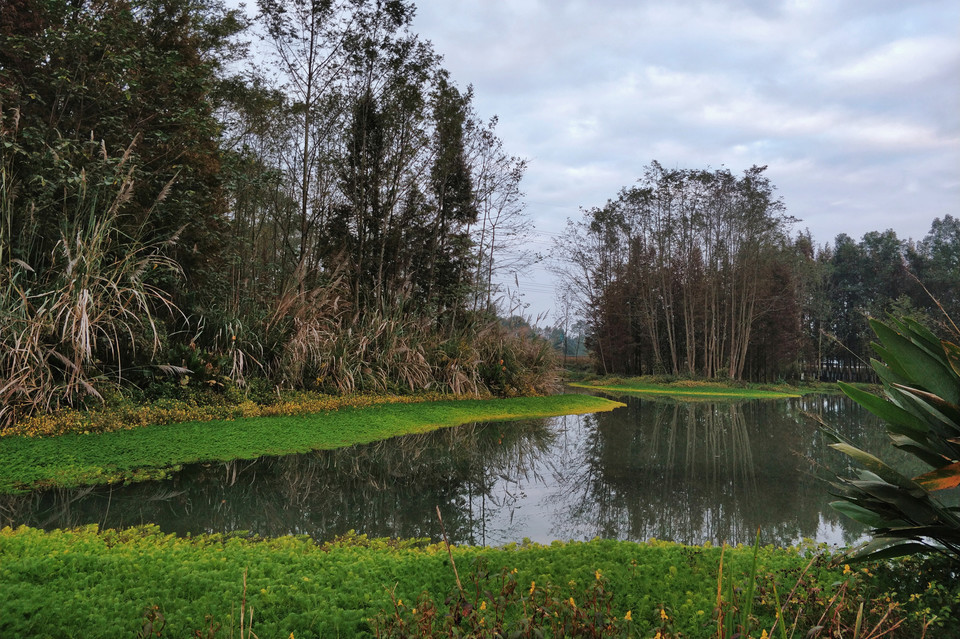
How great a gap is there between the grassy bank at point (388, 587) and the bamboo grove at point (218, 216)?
3.49 m

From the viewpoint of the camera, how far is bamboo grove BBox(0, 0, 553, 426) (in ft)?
17.8

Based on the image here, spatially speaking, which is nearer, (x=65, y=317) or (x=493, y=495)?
(x=493, y=495)

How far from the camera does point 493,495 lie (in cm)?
437

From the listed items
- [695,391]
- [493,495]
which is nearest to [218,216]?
[493,495]

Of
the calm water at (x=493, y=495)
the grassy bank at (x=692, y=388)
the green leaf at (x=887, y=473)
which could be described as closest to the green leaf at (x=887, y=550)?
the green leaf at (x=887, y=473)

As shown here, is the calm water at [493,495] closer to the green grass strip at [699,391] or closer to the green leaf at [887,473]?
the green leaf at [887,473]

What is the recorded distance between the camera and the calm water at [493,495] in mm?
3438

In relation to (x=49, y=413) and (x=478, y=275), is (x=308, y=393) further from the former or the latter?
(x=478, y=275)

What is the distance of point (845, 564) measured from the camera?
2.27 meters

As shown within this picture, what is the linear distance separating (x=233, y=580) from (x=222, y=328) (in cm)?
548

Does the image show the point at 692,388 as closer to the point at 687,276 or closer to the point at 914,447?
the point at 687,276

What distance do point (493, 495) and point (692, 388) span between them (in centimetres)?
1580

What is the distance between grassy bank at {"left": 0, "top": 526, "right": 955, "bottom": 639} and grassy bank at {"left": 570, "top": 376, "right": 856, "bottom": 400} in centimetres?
1368

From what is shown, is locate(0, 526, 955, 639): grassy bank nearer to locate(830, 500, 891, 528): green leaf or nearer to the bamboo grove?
locate(830, 500, 891, 528): green leaf
